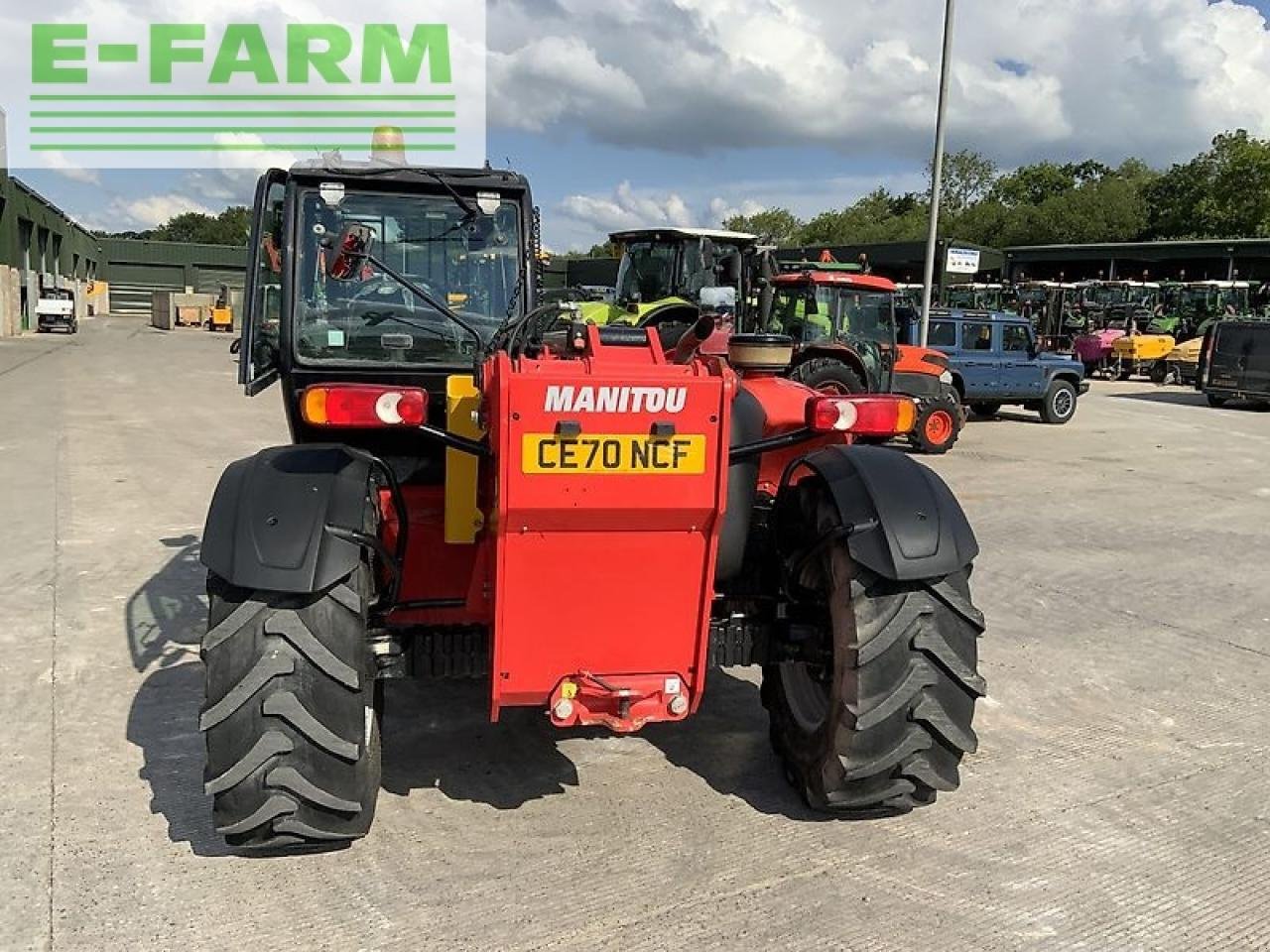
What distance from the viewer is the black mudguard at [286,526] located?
306 cm

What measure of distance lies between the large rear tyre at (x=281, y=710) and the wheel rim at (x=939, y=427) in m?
11.6

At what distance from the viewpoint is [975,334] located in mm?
17531

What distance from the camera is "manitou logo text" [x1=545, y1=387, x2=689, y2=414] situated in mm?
2994

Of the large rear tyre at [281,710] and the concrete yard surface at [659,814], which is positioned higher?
the large rear tyre at [281,710]

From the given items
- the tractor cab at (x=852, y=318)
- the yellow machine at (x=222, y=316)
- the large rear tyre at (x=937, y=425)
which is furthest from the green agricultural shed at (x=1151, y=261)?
the yellow machine at (x=222, y=316)

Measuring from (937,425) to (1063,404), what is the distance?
4.96 m

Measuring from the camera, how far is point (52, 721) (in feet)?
14.3

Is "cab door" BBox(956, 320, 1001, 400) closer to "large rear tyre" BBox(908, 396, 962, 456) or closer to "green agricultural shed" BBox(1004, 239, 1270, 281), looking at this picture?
"large rear tyre" BBox(908, 396, 962, 456)

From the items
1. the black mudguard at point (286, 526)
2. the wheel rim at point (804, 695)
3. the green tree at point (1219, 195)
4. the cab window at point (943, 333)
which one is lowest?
the wheel rim at point (804, 695)

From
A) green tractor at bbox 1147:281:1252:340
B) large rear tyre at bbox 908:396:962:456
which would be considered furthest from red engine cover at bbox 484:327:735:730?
green tractor at bbox 1147:281:1252:340

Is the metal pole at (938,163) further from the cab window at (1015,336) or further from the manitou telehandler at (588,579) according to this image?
the manitou telehandler at (588,579)

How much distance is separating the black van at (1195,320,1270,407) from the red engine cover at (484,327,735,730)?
69.5 ft

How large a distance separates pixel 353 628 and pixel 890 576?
163cm

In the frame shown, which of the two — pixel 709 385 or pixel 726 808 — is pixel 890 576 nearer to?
pixel 709 385
